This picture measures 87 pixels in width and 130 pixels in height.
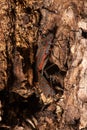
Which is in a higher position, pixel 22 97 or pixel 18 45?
pixel 18 45

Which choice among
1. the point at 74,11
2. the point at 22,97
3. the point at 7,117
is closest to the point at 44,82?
the point at 22,97

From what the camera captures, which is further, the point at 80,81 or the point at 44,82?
the point at 44,82

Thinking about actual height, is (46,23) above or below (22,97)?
above

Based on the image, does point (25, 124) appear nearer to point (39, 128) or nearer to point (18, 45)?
point (39, 128)

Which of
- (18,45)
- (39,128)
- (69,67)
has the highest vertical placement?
(18,45)

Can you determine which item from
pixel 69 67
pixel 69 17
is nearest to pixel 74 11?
pixel 69 17

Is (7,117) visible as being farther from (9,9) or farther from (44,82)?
(9,9)
